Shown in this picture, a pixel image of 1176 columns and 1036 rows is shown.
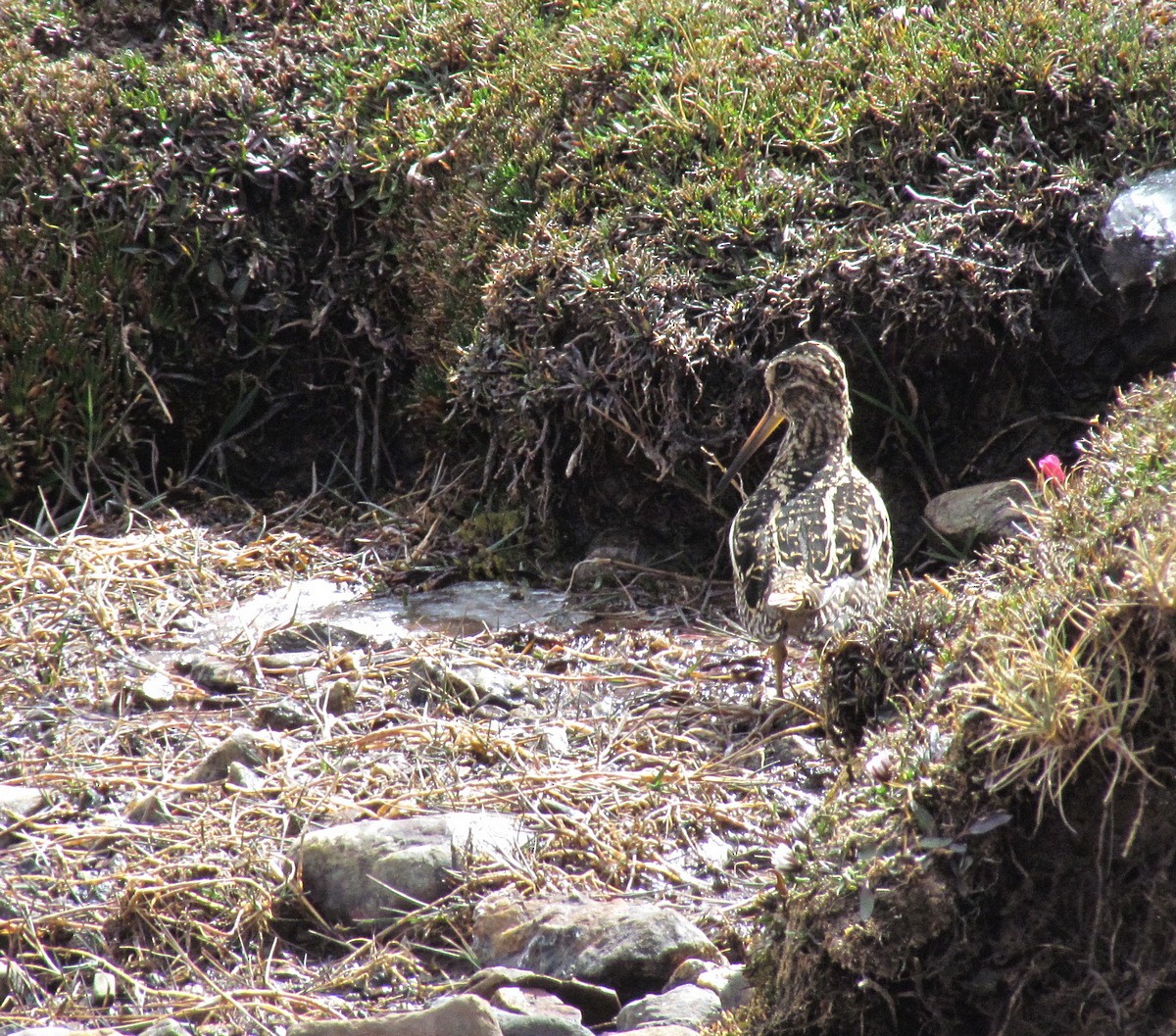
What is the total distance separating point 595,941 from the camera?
381cm

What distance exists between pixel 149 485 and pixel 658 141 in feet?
10.3

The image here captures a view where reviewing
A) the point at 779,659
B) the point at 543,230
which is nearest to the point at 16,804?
the point at 779,659

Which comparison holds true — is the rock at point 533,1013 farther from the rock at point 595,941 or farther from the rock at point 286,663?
the rock at point 286,663

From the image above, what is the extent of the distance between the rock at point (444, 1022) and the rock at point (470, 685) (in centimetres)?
219

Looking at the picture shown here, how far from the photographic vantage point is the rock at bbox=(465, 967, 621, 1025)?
3672 millimetres

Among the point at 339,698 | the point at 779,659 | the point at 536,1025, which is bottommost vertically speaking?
the point at 339,698

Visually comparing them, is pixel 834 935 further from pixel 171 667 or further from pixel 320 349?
pixel 320 349

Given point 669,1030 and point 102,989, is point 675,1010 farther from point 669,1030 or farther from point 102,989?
point 102,989

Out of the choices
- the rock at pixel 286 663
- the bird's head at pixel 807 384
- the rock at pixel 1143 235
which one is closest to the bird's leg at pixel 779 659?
the bird's head at pixel 807 384

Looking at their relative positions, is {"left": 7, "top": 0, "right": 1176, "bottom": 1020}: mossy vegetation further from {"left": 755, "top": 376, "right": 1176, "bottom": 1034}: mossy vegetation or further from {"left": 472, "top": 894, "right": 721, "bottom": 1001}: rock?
{"left": 472, "top": 894, "right": 721, "bottom": 1001}: rock

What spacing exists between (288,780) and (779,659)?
71.5 inches

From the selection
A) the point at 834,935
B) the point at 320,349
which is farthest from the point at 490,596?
the point at 834,935

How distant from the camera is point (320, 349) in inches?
306

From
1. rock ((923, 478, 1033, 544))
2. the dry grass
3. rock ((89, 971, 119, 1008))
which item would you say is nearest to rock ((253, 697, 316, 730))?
the dry grass
